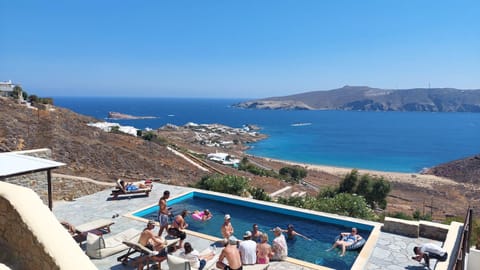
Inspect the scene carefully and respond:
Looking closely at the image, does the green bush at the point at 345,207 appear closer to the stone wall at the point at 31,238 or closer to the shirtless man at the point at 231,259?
the shirtless man at the point at 231,259

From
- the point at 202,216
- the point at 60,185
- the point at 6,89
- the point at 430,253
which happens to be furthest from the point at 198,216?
the point at 6,89

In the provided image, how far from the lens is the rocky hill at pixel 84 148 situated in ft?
57.9

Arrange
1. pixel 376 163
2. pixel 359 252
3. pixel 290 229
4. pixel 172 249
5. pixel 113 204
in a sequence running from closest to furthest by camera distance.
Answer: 1. pixel 172 249
2. pixel 359 252
3. pixel 290 229
4. pixel 113 204
5. pixel 376 163

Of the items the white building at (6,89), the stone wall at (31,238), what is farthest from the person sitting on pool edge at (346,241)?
the white building at (6,89)

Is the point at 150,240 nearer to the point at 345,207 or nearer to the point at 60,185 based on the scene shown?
the point at 60,185

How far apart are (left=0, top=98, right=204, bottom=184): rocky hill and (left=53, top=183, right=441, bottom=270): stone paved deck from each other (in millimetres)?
4051

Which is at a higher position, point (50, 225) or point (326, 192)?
point (50, 225)

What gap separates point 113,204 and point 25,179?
2.60 meters

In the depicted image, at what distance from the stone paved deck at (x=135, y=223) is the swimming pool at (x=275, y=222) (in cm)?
58

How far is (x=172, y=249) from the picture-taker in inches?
284

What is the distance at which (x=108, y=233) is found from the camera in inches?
330

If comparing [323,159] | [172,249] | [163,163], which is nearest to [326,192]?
[163,163]

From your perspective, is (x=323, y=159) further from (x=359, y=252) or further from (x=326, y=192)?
(x=359, y=252)

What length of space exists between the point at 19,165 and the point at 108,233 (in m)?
2.59
